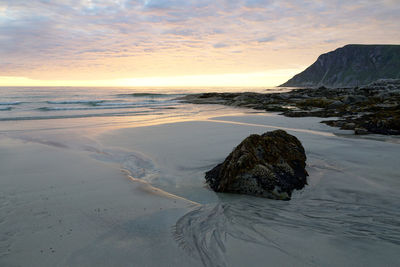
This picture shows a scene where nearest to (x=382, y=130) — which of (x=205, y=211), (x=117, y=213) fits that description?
(x=205, y=211)

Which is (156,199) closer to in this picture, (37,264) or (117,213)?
(117,213)

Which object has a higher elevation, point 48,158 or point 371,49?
point 371,49

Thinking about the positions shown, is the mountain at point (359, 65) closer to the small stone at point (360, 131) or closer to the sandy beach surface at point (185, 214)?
the small stone at point (360, 131)

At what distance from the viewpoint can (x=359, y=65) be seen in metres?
167

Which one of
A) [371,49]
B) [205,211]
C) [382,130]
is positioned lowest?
[205,211]

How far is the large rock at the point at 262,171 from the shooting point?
162 inches

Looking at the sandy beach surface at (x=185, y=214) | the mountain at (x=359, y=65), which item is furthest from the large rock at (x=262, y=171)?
the mountain at (x=359, y=65)

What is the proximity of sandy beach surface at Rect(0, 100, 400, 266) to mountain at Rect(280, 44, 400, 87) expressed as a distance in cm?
17051

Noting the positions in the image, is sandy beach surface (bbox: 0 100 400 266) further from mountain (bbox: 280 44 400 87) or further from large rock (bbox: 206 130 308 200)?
mountain (bbox: 280 44 400 87)

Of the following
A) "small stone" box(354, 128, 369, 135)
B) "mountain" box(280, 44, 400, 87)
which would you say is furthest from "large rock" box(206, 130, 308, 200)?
"mountain" box(280, 44, 400, 87)

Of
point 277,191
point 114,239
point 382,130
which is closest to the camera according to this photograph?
point 114,239

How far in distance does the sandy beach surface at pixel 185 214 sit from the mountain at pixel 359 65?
559ft

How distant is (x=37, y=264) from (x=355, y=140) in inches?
327

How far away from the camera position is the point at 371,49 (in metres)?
172
